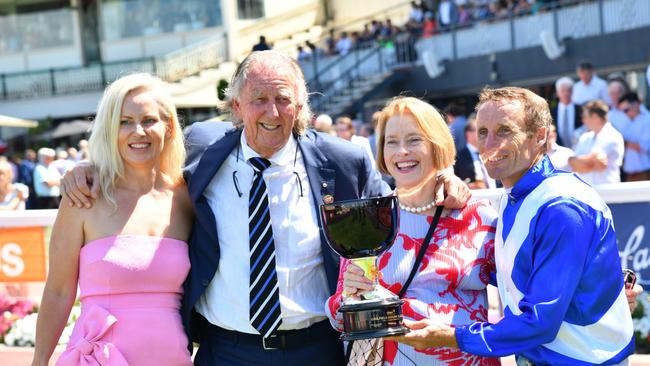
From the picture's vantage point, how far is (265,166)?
3488 millimetres

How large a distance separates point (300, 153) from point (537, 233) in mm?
1138

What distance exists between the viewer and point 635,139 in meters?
10.4

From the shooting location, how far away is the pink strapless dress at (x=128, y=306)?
342cm

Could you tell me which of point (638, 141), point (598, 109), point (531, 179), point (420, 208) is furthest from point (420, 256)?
point (638, 141)

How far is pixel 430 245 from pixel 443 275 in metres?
0.11

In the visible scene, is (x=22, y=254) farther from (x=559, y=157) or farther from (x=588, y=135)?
(x=588, y=135)

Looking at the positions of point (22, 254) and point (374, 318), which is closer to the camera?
point (374, 318)

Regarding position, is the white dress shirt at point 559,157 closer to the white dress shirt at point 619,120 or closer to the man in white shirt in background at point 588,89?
the white dress shirt at point 619,120

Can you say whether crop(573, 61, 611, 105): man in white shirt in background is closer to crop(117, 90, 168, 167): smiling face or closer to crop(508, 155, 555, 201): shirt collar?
crop(117, 90, 168, 167): smiling face

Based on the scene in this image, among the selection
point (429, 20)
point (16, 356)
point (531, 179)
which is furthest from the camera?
point (429, 20)

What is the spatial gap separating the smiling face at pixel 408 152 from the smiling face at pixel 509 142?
13.5 inches

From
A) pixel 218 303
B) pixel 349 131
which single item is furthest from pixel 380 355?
pixel 349 131

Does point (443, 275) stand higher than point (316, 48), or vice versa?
point (316, 48)

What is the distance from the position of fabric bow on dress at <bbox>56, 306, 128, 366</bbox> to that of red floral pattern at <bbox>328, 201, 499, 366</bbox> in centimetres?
83
